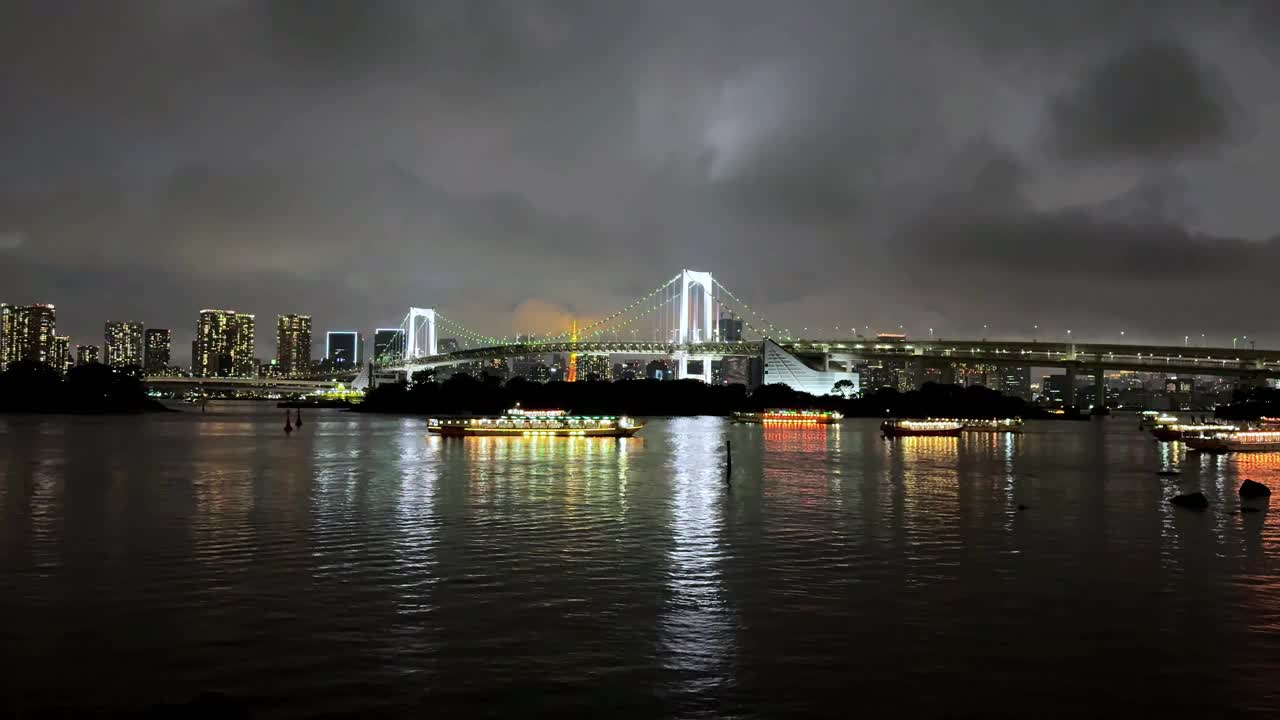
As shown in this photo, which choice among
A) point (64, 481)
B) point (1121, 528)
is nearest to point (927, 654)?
point (1121, 528)

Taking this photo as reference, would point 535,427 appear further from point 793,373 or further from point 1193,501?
point 793,373

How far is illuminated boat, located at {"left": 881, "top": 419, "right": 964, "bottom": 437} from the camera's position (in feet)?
248

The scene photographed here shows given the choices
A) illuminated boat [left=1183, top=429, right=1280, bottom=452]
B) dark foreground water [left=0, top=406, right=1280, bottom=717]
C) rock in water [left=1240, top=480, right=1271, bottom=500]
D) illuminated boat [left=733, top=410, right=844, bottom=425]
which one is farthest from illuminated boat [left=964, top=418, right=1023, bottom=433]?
rock in water [left=1240, top=480, right=1271, bottom=500]

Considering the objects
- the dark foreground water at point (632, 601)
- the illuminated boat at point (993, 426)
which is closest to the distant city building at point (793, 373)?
the illuminated boat at point (993, 426)

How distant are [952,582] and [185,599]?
37.1ft

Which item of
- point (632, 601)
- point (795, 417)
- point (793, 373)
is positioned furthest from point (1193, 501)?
point (793, 373)

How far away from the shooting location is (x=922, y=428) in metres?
77.9

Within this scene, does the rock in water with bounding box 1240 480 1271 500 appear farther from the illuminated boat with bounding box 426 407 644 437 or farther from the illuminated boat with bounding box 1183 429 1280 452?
the illuminated boat with bounding box 426 407 644 437

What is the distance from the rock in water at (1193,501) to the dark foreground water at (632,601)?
454mm

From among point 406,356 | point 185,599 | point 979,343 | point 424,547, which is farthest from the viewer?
point 406,356

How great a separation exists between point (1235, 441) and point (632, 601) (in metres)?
56.1

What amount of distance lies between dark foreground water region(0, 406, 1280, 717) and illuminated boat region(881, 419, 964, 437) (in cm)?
4425

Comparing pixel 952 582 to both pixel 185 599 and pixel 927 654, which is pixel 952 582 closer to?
pixel 927 654

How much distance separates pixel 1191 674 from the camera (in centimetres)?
1102
